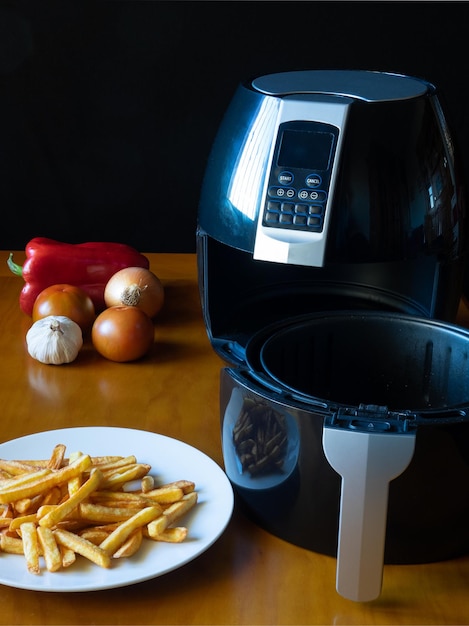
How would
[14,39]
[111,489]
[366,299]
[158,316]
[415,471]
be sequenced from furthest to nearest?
1. [14,39]
2. [158,316]
3. [366,299]
4. [111,489]
5. [415,471]

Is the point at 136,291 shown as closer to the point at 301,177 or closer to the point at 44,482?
the point at 301,177

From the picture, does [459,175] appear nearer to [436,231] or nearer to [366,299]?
[436,231]

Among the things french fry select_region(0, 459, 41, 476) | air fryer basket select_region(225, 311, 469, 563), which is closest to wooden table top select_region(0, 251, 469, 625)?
air fryer basket select_region(225, 311, 469, 563)

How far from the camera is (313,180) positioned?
1010 mm

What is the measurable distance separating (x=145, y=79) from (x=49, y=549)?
1.28m

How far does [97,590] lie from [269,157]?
0.52 m

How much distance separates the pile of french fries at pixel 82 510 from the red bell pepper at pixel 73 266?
614mm

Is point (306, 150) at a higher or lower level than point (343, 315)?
higher

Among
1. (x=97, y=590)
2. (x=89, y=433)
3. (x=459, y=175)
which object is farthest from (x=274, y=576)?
(x=459, y=175)

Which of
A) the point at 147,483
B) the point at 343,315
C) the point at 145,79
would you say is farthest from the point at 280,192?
the point at 145,79

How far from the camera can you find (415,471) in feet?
2.52

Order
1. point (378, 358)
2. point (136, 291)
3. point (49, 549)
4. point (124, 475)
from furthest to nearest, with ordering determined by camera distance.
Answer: point (136, 291), point (378, 358), point (124, 475), point (49, 549)

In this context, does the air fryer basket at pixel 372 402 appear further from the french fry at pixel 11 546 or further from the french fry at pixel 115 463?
the french fry at pixel 11 546

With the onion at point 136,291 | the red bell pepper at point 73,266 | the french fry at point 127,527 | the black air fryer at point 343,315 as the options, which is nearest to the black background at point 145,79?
the red bell pepper at point 73,266
